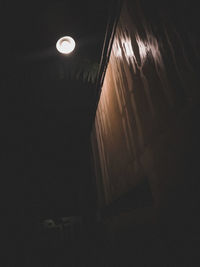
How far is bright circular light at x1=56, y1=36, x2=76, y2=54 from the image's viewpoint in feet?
15.5

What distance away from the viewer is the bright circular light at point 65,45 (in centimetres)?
471

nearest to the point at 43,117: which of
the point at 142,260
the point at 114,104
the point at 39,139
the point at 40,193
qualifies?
the point at 39,139

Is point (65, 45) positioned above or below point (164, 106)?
above

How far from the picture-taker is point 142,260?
88.9 inches

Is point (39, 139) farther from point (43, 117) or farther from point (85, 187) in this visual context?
point (85, 187)

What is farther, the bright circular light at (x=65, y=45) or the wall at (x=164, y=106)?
the bright circular light at (x=65, y=45)

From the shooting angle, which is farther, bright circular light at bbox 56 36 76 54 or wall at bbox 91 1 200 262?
bright circular light at bbox 56 36 76 54

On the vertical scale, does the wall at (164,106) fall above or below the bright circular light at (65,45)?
below

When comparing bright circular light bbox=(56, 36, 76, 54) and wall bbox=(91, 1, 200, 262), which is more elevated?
bright circular light bbox=(56, 36, 76, 54)

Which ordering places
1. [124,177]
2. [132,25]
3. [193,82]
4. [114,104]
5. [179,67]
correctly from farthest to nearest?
1. [114,104]
2. [124,177]
3. [132,25]
4. [179,67]
5. [193,82]

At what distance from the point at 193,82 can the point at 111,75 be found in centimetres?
274

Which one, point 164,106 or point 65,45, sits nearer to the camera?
point 164,106

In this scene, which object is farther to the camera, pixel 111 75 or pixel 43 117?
pixel 43 117

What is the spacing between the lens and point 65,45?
482 cm
